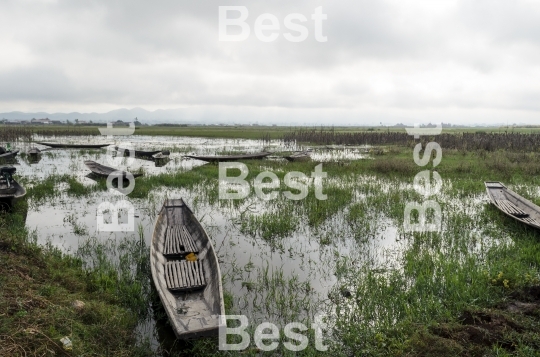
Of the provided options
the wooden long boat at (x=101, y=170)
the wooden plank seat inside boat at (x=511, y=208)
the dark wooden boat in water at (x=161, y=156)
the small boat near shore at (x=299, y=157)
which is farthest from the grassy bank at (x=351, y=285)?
the dark wooden boat in water at (x=161, y=156)

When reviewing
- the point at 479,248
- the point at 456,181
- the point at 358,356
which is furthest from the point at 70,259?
the point at 456,181

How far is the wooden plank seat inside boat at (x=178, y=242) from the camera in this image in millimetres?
6746

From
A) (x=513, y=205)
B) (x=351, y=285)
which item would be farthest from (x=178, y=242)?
(x=513, y=205)

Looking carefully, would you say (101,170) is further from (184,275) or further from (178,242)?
(184,275)

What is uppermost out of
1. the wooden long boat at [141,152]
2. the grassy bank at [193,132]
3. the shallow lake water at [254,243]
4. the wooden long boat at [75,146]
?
the grassy bank at [193,132]

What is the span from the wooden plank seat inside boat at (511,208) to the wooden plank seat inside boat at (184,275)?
8.15 metres

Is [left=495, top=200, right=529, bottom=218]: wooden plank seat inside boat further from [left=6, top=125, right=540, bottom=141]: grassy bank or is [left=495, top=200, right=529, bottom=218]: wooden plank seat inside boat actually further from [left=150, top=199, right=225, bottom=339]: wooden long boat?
[left=6, top=125, right=540, bottom=141]: grassy bank

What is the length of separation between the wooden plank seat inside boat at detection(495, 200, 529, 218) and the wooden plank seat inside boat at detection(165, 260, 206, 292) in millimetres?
8151

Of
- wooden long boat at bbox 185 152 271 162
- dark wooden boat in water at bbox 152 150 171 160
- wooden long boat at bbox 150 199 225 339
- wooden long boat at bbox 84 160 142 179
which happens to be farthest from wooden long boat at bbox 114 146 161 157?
wooden long boat at bbox 150 199 225 339

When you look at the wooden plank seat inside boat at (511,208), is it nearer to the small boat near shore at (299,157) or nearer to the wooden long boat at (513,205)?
the wooden long boat at (513,205)

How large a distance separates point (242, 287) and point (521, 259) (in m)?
5.28

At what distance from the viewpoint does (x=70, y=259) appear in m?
6.64

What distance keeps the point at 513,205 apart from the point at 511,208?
43 cm

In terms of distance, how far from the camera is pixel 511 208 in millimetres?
9898
